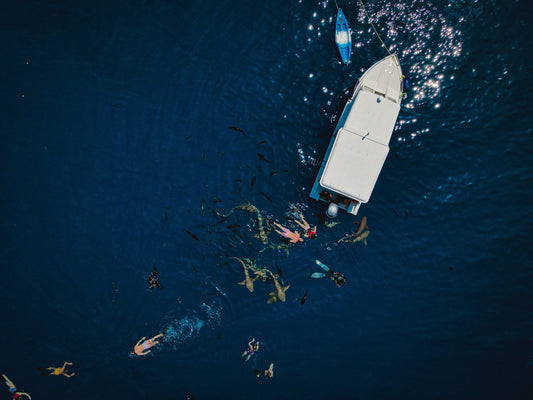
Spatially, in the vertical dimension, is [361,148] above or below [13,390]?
above

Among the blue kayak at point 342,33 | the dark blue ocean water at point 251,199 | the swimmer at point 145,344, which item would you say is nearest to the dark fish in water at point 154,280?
the dark blue ocean water at point 251,199

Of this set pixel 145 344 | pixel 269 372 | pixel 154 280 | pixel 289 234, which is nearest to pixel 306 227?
pixel 289 234

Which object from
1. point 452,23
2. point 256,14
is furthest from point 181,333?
point 452,23

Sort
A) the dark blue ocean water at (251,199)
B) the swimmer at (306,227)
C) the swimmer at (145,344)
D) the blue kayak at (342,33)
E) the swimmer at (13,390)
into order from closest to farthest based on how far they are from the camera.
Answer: the blue kayak at (342,33), the dark blue ocean water at (251,199), the swimmer at (306,227), the swimmer at (145,344), the swimmer at (13,390)

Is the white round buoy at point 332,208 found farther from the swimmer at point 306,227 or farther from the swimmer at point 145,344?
the swimmer at point 145,344

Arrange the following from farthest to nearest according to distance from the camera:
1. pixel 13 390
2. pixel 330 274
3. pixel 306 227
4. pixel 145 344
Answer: pixel 13 390, pixel 145 344, pixel 330 274, pixel 306 227

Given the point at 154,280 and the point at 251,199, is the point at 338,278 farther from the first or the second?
the point at 154,280
